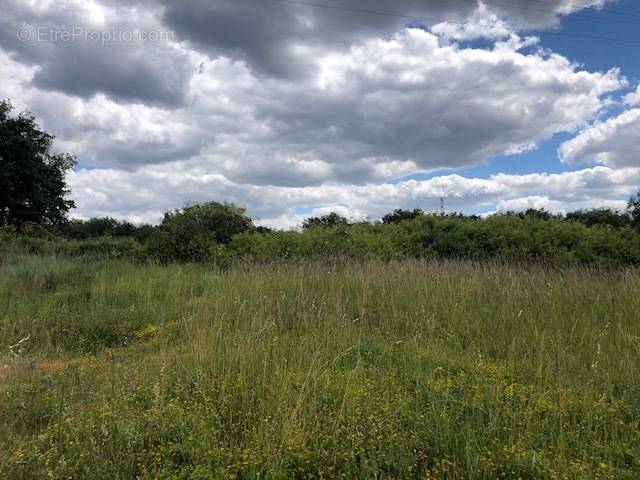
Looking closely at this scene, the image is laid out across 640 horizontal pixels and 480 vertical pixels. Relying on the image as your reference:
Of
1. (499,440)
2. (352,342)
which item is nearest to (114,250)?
(352,342)

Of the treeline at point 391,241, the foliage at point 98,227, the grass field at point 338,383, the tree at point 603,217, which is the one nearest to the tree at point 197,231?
the treeline at point 391,241

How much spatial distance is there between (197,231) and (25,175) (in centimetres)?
2297

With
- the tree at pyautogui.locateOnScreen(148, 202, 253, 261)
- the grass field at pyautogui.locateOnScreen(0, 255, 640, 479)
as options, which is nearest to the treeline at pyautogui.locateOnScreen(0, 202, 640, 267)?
the tree at pyautogui.locateOnScreen(148, 202, 253, 261)

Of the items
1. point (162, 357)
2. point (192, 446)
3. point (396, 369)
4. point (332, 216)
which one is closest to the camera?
point (192, 446)

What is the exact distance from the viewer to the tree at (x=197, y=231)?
538 inches

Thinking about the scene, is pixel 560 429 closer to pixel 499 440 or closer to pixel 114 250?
pixel 499 440

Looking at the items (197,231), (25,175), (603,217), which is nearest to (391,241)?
(197,231)

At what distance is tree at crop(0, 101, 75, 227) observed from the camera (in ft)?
97.0

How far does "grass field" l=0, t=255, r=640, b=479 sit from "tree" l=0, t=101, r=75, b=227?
2602cm

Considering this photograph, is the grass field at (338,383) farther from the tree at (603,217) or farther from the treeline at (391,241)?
the tree at (603,217)

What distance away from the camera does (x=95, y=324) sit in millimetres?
7445

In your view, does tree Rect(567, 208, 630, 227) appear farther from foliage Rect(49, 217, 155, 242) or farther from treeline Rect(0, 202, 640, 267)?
foliage Rect(49, 217, 155, 242)

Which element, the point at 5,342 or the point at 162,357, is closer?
the point at 162,357

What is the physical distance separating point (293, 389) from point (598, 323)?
459 centimetres
